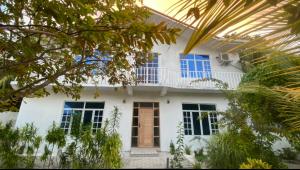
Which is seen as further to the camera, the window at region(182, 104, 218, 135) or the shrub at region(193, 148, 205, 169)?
the window at region(182, 104, 218, 135)

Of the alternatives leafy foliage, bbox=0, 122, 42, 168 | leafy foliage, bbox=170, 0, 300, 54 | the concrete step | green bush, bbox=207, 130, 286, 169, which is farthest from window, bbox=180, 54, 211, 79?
leafy foliage, bbox=170, 0, 300, 54

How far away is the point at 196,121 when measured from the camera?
34.8 feet

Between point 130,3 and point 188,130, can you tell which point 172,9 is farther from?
point 188,130

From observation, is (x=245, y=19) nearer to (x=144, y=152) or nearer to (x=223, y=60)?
(x=144, y=152)

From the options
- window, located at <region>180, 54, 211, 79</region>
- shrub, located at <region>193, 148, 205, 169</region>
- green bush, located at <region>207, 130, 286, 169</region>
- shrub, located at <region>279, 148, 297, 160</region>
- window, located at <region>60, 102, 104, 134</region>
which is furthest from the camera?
window, located at <region>180, 54, 211, 79</region>

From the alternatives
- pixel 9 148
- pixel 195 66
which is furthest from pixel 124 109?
pixel 9 148

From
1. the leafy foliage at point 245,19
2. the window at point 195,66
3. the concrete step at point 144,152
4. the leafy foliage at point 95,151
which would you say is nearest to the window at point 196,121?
the window at point 195,66

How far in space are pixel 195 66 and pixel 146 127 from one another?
475 cm

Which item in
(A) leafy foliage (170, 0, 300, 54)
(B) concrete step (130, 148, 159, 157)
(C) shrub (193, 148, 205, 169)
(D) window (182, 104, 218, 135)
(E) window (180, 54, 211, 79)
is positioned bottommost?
(B) concrete step (130, 148, 159, 157)

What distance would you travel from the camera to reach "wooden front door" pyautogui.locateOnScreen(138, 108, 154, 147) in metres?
9.96

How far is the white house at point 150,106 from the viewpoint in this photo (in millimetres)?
9852

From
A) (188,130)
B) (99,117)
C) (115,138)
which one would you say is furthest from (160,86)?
(115,138)

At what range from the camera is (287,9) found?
0.55m

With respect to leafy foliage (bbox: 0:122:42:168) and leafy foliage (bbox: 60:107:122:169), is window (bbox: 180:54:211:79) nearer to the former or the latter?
leafy foliage (bbox: 60:107:122:169)
